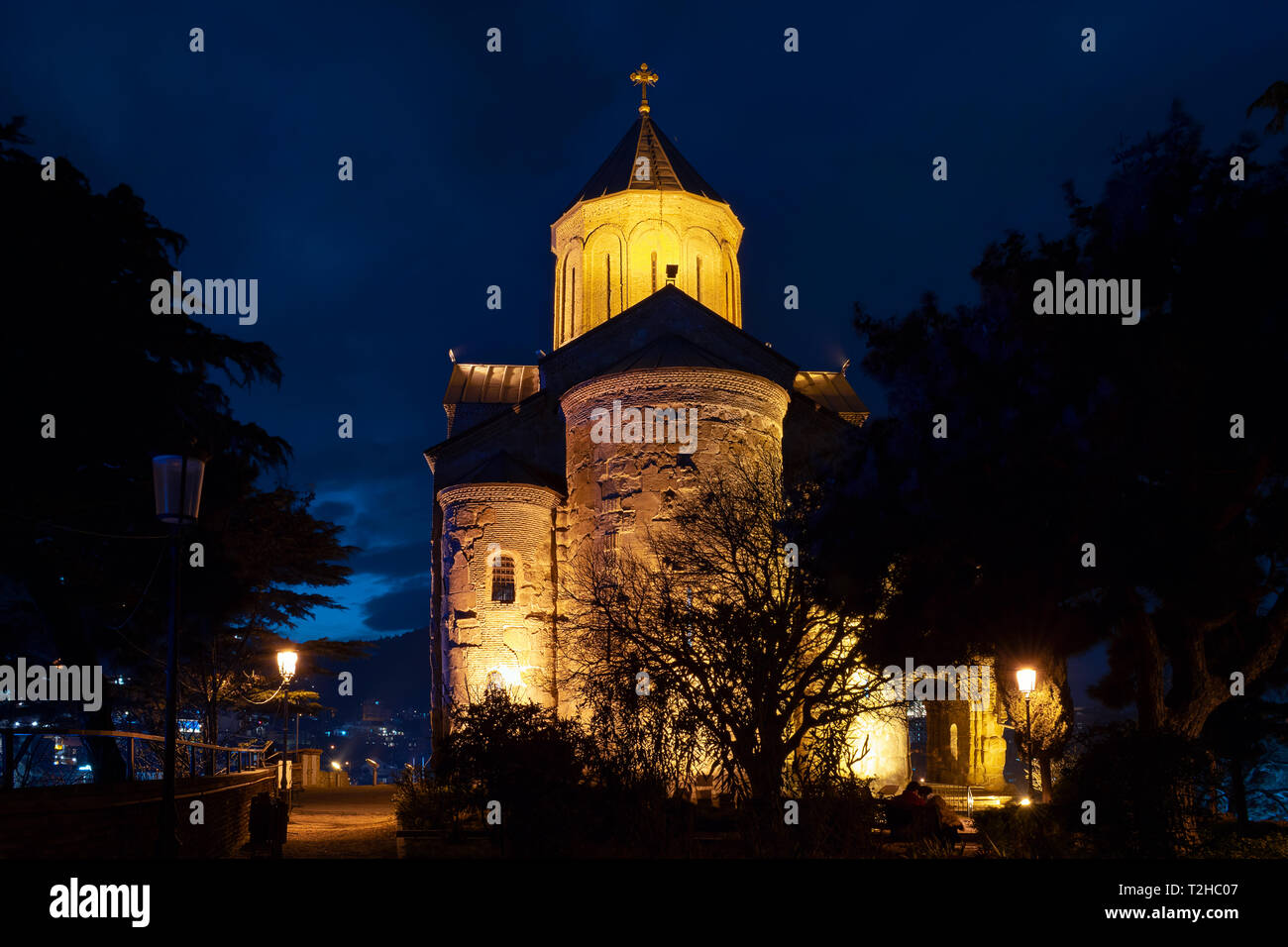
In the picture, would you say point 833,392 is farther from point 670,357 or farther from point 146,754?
point 146,754

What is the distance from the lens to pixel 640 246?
29.8 metres

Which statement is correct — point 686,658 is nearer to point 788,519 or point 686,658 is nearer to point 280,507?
point 788,519

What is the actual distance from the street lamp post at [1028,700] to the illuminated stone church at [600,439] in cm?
506

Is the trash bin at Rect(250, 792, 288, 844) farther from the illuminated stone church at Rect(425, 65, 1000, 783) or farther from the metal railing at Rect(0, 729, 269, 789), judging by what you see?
the illuminated stone church at Rect(425, 65, 1000, 783)

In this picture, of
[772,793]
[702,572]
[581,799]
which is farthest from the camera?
[702,572]

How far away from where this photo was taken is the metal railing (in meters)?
8.45

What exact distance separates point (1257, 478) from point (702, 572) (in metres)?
7.99

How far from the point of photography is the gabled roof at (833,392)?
33.2 metres

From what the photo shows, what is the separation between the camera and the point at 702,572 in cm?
1711

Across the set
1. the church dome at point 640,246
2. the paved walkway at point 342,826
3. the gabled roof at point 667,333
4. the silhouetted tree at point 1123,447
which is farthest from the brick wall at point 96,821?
the church dome at point 640,246

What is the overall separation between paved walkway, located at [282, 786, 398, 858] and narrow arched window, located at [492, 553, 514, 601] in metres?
5.10

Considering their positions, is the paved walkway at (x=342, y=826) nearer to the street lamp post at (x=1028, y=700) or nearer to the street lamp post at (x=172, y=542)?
the street lamp post at (x=172, y=542)
